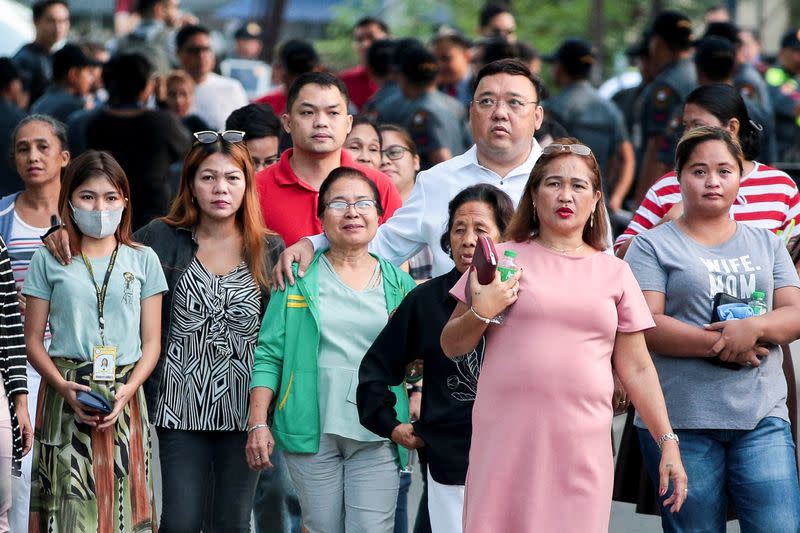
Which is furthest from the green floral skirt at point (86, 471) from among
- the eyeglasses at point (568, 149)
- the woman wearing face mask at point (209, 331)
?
the eyeglasses at point (568, 149)

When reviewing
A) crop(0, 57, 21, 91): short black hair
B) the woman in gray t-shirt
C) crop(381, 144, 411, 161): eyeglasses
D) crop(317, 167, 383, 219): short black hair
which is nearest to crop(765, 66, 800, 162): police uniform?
crop(381, 144, 411, 161): eyeglasses

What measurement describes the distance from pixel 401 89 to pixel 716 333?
258 inches

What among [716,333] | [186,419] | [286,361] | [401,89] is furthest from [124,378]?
[401,89]

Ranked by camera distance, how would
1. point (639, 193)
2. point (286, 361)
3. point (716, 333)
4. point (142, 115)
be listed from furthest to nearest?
1. point (639, 193)
2. point (142, 115)
3. point (286, 361)
4. point (716, 333)

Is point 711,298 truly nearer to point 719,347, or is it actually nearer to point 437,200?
point 719,347

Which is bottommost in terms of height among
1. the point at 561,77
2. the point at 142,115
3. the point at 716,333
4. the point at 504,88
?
the point at 716,333

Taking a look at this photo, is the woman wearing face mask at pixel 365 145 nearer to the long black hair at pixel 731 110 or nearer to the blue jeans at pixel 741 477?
the long black hair at pixel 731 110

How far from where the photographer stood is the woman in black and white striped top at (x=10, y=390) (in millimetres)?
5445

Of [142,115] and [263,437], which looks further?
[142,115]

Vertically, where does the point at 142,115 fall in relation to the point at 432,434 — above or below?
above

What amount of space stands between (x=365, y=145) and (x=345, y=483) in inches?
104

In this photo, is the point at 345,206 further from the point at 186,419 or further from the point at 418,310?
the point at 186,419

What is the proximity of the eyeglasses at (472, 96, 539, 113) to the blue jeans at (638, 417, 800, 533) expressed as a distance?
4.83 feet

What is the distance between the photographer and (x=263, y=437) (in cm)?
550
